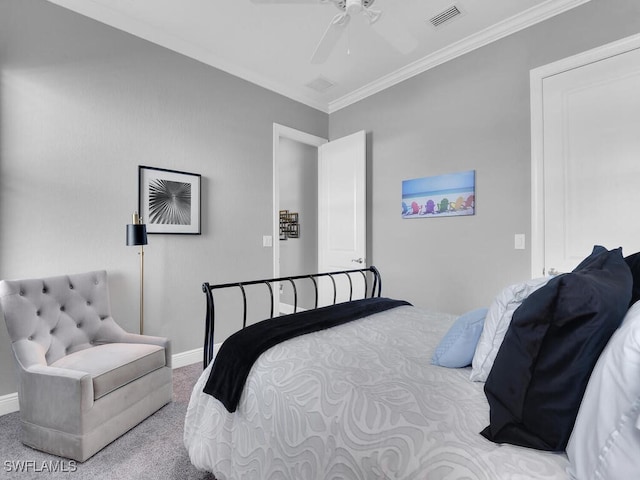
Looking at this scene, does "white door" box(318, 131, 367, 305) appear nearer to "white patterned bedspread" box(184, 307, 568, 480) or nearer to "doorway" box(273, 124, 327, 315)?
"doorway" box(273, 124, 327, 315)

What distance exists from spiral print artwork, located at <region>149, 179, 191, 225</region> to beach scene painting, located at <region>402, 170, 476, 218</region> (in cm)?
214

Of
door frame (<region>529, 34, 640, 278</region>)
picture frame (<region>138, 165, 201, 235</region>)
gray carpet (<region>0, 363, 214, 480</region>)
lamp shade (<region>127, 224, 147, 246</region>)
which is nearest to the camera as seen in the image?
gray carpet (<region>0, 363, 214, 480</region>)

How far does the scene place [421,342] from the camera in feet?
4.76

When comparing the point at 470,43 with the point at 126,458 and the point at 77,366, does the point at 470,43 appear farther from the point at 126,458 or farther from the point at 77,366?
the point at 126,458

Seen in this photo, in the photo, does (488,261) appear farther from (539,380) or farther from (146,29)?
(146,29)

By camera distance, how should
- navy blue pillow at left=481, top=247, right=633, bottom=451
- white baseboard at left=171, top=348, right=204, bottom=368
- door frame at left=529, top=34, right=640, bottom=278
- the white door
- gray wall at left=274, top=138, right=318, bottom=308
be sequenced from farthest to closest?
gray wall at left=274, top=138, right=318, bottom=308
the white door
white baseboard at left=171, top=348, right=204, bottom=368
door frame at left=529, top=34, right=640, bottom=278
navy blue pillow at left=481, top=247, right=633, bottom=451

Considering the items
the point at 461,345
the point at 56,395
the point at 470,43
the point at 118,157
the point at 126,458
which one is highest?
the point at 470,43

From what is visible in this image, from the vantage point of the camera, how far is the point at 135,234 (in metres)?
2.27

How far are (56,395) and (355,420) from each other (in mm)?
1597

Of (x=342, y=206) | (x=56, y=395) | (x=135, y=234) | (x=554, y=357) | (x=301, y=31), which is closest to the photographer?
(x=554, y=357)

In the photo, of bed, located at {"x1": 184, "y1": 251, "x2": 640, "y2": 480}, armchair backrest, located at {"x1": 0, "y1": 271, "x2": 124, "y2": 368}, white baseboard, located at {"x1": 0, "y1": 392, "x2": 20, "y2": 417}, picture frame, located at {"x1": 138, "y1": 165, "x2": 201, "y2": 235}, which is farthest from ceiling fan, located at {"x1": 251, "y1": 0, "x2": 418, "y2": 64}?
white baseboard, located at {"x1": 0, "y1": 392, "x2": 20, "y2": 417}

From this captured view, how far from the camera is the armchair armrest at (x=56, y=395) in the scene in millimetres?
1550

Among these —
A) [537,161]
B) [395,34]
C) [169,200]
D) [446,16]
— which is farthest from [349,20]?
[169,200]

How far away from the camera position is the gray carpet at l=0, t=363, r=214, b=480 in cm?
151
